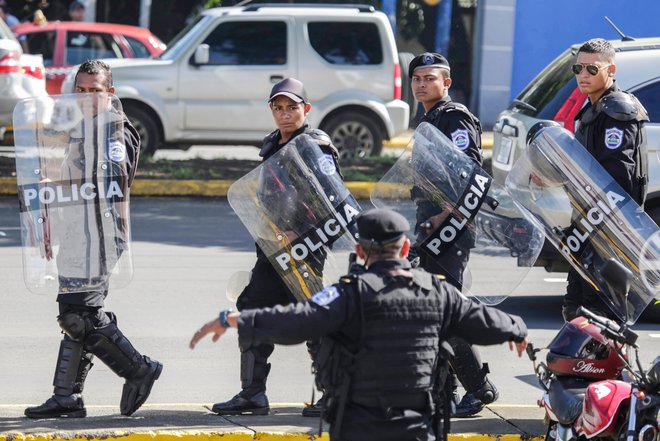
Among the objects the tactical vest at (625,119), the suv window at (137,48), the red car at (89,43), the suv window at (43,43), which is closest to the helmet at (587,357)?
the tactical vest at (625,119)

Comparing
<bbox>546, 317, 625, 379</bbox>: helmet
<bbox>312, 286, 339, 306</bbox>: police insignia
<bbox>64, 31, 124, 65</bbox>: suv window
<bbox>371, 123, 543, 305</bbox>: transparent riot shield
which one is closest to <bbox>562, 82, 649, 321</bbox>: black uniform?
<bbox>371, 123, 543, 305</bbox>: transparent riot shield

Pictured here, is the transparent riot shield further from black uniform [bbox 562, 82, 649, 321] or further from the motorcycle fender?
the motorcycle fender

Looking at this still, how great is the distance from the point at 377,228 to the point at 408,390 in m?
0.56

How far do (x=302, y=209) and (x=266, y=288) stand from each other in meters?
0.64

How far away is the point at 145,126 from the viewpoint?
15688mm

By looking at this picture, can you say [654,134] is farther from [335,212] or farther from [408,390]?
[408,390]

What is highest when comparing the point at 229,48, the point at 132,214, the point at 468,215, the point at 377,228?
the point at 377,228

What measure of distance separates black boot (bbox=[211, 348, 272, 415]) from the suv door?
9898 millimetres

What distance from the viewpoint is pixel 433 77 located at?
6.33 metres

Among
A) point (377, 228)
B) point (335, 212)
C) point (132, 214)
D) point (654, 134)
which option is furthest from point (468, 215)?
point (132, 214)

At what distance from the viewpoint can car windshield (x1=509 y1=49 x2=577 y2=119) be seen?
9.36 meters

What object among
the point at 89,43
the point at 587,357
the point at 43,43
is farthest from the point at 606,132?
the point at 43,43

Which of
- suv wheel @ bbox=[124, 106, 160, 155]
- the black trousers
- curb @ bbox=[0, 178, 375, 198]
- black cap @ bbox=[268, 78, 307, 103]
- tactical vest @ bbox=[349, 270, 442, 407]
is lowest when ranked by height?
curb @ bbox=[0, 178, 375, 198]

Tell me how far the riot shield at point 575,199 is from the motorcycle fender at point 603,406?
0.92 metres
